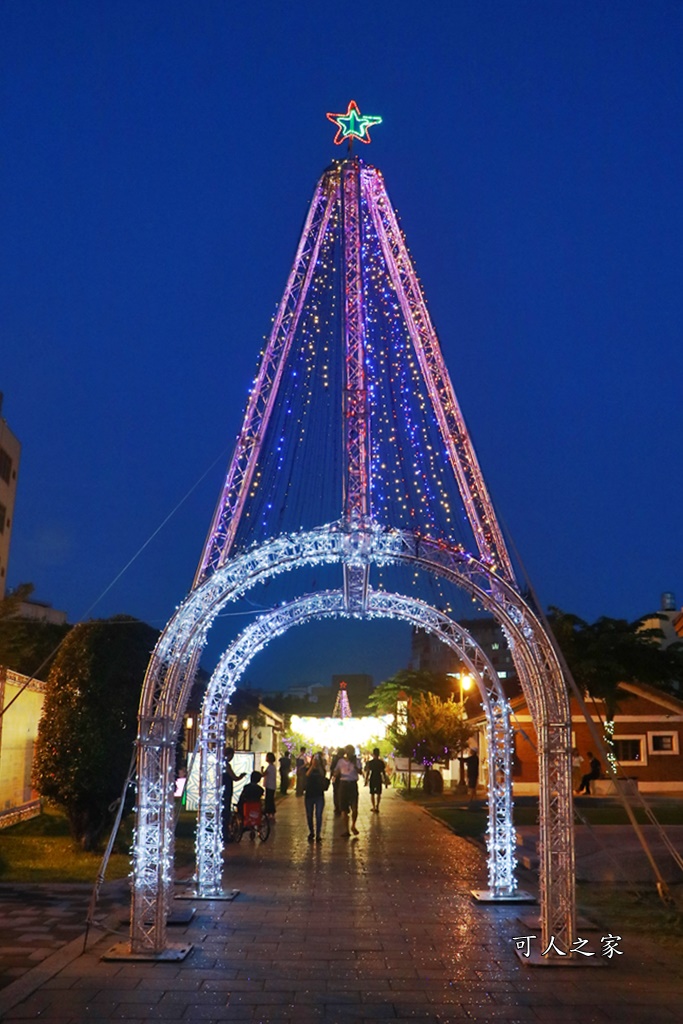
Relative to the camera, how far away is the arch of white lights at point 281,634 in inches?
509

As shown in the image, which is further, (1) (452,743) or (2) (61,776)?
(1) (452,743)

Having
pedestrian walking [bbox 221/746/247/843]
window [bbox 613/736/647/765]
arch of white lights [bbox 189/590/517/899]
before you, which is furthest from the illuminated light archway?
arch of white lights [bbox 189/590/517/899]

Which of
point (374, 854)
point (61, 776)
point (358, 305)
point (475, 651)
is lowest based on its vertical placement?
point (374, 854)

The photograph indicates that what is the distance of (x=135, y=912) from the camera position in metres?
9.30

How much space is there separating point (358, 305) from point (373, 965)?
23.2 feet

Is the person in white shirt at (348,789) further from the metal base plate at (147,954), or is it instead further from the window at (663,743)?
the window at (663,743)

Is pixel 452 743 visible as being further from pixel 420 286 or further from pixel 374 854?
pixel 420 286

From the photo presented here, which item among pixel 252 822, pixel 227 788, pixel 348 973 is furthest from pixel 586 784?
pixel 348 973

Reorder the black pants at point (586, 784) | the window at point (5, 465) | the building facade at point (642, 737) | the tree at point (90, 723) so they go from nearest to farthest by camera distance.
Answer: the tree at point (90, 723), the black pants at point (586, 784), the building facade at point (642, 737), the window at point (5, 465)

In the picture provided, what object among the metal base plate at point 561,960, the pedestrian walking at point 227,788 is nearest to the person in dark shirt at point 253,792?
the pedestrian walking at point 227,788

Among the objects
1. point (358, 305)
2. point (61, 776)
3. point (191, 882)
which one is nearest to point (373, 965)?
point (191, 882)

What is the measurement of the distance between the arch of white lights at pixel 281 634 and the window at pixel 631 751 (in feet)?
77.8

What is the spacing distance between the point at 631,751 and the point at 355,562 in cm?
2795

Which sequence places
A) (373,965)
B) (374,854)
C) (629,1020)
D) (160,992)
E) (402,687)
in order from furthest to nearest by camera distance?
1. (402,687)
2. (374,854)
3. (373,965)
4. (160,992)
5. (629,1020)
